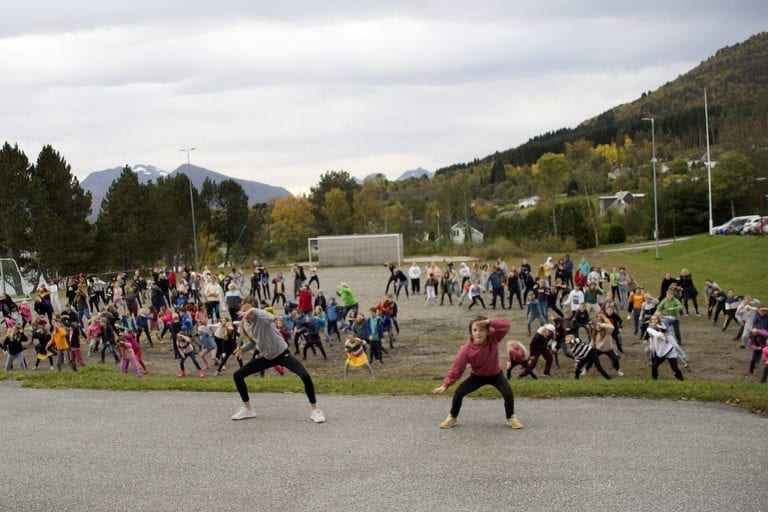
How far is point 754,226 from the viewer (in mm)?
50812

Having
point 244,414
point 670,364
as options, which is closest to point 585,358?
point 670,364

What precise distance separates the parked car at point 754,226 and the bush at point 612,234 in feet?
49.6

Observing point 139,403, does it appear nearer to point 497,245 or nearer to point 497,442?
point 497,442

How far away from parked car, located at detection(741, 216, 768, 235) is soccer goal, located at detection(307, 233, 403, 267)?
26.7m

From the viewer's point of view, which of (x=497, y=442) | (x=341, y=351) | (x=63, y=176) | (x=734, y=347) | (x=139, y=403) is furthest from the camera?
(x=63, y=176)

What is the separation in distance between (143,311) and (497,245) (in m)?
39.4

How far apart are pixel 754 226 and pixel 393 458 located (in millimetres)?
52665

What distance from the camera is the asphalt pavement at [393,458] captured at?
5.97 m

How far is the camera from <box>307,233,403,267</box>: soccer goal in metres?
51.0

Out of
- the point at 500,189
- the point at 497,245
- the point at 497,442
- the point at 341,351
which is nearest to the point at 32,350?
the point at 341,351

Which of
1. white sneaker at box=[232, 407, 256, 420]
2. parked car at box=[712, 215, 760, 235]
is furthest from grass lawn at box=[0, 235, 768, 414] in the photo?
parked car at box=[712, 215, 760, 235]

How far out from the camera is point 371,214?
274ft

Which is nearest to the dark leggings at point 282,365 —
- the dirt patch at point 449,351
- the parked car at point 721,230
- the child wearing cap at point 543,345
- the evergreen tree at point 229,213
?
the dirt patch at point 449,351

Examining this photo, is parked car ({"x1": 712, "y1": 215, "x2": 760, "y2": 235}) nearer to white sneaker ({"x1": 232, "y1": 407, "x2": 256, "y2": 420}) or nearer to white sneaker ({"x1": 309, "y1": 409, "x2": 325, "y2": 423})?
white sneaker ({"x1": 309, "y1": 409, "x2": 325, "y2": 423})
